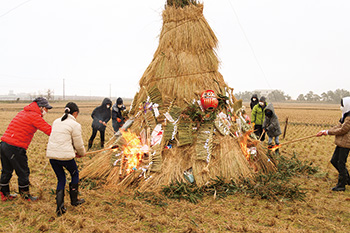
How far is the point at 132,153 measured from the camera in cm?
517

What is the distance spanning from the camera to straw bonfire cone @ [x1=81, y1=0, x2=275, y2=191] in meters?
5.05

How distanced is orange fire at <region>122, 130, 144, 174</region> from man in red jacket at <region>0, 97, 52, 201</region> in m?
1.60

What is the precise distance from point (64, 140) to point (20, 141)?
1131mm

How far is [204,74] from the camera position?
579 cm

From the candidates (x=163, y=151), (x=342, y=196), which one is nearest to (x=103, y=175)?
(x=163, y=151)

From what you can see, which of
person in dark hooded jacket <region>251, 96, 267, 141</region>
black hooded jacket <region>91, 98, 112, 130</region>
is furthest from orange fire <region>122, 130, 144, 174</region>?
person in dark hooded jacket <region>251, 96, 267, 141</region>

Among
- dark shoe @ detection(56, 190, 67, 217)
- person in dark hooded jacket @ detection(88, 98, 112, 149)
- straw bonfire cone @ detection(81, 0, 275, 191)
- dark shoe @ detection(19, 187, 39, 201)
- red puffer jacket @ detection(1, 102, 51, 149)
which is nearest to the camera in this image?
dark shoe @ detection(56, 190, 67, 217)

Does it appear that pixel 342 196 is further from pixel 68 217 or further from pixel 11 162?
pixel 11 162

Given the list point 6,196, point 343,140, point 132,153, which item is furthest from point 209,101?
point 6,196

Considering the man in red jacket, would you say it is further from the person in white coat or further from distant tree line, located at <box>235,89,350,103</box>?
distant tree line, located at <box>235,89,350,103</box>

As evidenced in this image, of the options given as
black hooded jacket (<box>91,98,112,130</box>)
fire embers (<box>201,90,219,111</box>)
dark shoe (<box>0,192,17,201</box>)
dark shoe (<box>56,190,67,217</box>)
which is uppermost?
fire embers (<box>201,90,219,111</box>)

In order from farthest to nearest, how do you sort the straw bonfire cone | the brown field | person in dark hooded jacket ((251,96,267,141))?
1. person in dark hooded jacket ((251,96,267,141))
2. the straw bonfire cone
3. the brown field

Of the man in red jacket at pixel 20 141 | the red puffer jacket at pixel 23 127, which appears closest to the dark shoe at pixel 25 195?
the man in red jacket at pixel 20 141

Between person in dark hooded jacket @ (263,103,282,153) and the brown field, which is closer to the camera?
the brown field
